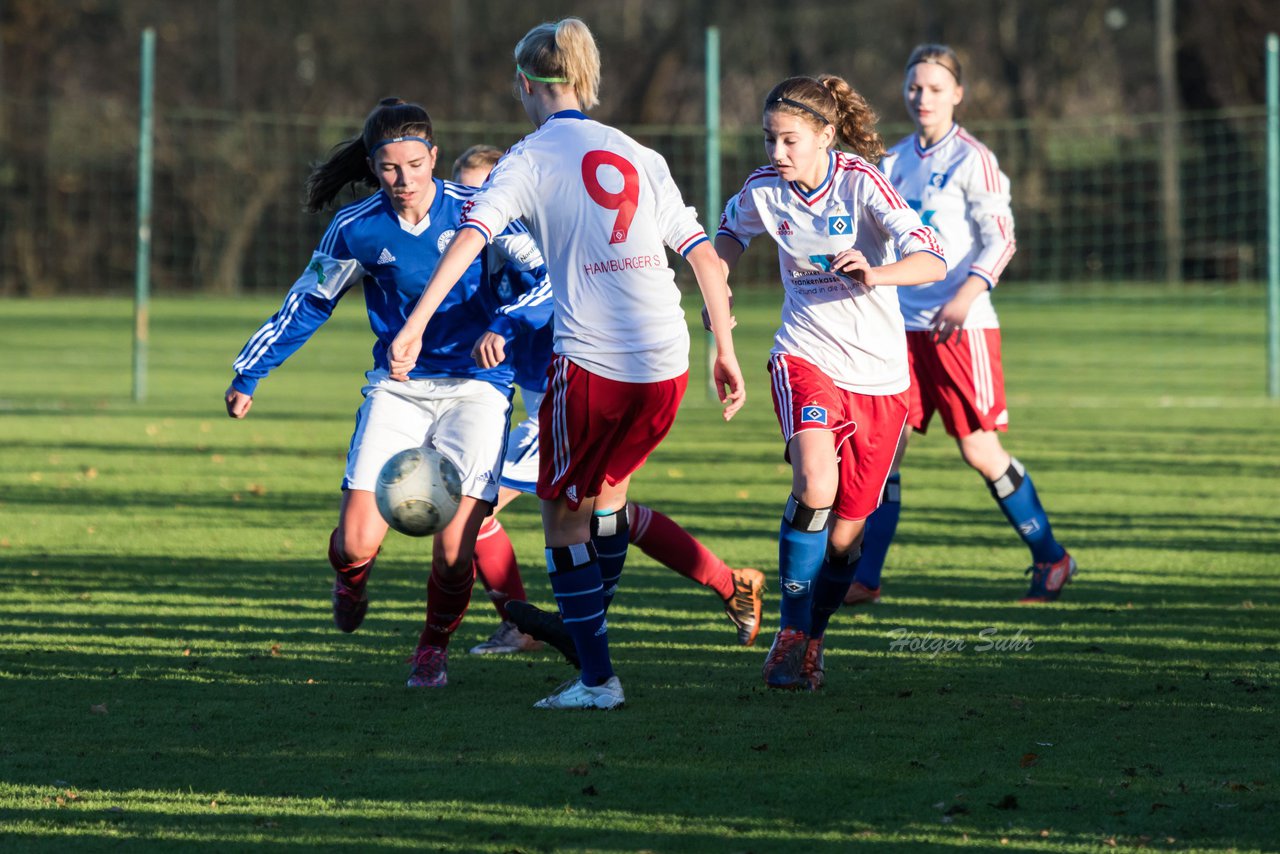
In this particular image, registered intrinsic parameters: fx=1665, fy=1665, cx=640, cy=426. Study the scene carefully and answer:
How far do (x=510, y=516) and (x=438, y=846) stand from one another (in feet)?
17.7

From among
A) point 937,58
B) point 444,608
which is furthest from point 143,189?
point 444,608

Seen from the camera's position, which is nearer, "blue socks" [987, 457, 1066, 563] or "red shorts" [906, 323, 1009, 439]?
"blue socks" [987, 457, 1066, 563]

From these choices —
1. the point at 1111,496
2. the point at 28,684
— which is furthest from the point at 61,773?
the point at 1111,496

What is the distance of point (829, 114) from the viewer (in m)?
5.08

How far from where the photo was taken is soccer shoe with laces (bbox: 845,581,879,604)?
6.61 m

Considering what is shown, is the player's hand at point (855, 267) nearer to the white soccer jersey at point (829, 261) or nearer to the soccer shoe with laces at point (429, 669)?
the white soccer jersey at point (829, 261)

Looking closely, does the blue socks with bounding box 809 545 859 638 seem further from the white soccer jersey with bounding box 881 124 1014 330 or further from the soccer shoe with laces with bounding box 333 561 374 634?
the white soccer jersey with bounding box 881 124 1014 330

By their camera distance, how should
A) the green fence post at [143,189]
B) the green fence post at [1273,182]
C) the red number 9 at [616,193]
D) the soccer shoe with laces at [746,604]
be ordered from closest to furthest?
the red number 9 at [616,193] < the soccer shoe with laces at [746,604] < the green fence post at [1273,182] < the green fence post at [143,189]

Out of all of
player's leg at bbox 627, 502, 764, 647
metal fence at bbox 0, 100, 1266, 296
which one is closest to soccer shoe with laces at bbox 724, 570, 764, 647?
player's leg at bbox 627, 502, 764, 647

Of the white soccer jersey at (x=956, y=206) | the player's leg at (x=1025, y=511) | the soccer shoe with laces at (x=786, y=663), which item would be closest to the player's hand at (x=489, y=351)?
the soccer shoe with laces at (x=786, y=663)

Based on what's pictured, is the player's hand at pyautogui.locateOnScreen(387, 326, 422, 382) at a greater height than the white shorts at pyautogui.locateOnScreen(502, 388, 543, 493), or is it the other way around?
the player's hand at pyautogui.locateOnScreen(387, 326, 422, 382)

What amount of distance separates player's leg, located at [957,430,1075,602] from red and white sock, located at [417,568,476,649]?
2.51m

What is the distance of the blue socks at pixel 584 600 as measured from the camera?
4828mm

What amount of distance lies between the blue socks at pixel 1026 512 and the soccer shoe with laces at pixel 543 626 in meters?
2.37
